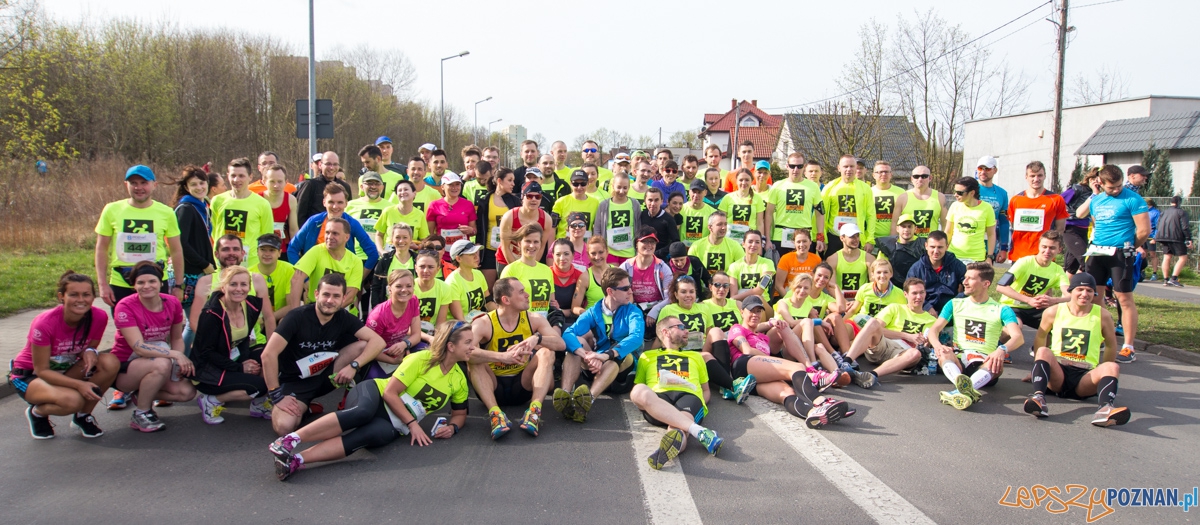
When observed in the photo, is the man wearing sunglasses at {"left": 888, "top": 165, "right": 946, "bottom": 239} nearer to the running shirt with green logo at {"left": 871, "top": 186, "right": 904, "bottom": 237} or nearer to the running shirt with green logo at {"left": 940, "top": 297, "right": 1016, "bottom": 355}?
the running shirt with green logo at {"left": 871, "top": 186, "right": 904, "bottom": 237}

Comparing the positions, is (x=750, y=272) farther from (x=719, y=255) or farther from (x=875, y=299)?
(x=875, y=299)

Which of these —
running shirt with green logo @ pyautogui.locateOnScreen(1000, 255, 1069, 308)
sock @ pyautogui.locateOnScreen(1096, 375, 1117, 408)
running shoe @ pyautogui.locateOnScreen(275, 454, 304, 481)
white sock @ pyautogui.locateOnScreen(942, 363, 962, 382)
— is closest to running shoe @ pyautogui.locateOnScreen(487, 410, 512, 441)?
running shoe @ pyautogui.locateOnScreen(275, 454, 304, 481)

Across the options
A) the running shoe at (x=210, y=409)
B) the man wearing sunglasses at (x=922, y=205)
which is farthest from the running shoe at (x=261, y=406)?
the man wearing sunglasses at (x=922, y=205)

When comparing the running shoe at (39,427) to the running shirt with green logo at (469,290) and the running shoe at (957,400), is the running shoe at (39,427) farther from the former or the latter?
the running shoe at (957,400)

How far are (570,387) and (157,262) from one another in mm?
3997

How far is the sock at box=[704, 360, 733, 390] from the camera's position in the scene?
6340 millimetres

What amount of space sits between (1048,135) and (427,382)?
30.9 meters

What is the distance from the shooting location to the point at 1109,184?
328 inches

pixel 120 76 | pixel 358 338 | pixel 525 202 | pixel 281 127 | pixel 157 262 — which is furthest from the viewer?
pixel 281 127

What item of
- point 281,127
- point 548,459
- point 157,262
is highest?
point 281,127

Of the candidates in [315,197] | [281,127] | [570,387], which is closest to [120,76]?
[281,127]

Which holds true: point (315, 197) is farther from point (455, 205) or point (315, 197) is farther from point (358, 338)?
point (358, 338)

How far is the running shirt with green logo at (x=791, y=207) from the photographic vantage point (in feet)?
30.9

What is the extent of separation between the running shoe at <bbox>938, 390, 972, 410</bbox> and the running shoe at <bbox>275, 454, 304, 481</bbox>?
5.21m
